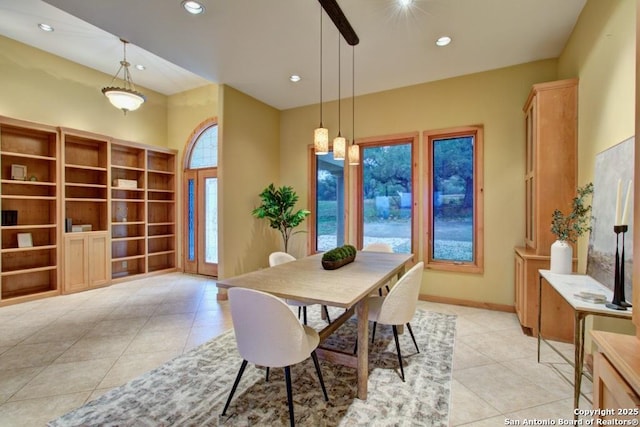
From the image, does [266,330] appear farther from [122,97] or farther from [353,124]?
[122,97]

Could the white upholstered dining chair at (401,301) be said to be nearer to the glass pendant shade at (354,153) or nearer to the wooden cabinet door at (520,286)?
the glass pendant shade at (354,153)

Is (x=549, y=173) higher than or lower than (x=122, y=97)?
lower

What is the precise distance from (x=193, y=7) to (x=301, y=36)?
1.08 metres

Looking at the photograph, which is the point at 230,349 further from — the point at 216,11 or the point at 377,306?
the point at 216,11

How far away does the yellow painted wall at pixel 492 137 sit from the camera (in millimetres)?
3697

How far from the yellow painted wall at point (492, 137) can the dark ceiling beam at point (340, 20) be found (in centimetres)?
163

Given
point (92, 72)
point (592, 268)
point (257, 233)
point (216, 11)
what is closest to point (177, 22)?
point (216, 11)

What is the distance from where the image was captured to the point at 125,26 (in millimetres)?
2891

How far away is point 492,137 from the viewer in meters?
3.84

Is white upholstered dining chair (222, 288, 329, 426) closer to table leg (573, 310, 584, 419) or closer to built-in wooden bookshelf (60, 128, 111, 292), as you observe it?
table leg (573, 310, 584, 419)

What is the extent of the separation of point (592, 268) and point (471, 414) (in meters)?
1.65

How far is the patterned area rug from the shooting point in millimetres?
1825

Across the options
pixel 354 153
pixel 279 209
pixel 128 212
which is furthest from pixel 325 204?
pixel 128 212

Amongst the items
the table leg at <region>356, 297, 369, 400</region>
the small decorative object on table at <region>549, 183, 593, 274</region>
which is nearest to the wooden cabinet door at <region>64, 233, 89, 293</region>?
the table leg at <region>356, 297, 369, 400</region>
